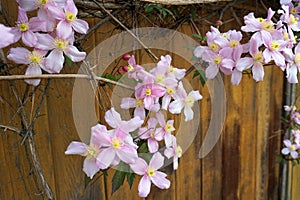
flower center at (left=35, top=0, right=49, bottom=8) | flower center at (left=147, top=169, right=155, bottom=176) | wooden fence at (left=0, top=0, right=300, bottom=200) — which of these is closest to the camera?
flower center at (left=35, top=0, right=49, bottom=8)

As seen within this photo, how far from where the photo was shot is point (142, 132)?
0.87 metres

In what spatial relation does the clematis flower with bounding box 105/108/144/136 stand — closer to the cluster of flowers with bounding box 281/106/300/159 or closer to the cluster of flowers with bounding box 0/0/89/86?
the cluster of flowers with bounding box 0/0/89/86

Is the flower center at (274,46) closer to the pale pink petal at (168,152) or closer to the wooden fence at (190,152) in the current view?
the pale pink petal at (168,152)

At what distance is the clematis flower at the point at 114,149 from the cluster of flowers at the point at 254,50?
31 cm

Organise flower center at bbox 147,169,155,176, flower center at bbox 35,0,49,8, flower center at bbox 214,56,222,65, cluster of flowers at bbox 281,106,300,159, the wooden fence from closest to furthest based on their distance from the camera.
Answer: flower center at bbox 35,0,49,8 < flower center at bbox 147,169,155,176 < flower center at bbox 214,56,222,65 < the wooden fence < cluster of flowers at bbox 281,106,300,159

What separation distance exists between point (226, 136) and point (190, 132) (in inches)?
10.1

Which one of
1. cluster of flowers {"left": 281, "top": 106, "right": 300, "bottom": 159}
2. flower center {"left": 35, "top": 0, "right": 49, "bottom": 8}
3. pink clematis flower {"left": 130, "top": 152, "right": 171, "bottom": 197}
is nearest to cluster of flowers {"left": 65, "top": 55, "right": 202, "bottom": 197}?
pink clematis flower {"left": 130, "top": 152, "right": 171, "bottom": 197}

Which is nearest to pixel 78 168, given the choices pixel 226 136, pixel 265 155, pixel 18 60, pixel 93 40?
pixel 93 40

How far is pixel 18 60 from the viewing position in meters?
0.76

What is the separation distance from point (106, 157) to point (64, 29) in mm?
246

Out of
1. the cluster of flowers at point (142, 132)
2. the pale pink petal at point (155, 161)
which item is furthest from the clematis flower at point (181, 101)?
the pale pink petal at point (155, 161)

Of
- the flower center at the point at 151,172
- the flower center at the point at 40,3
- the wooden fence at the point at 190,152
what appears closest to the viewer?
the flower center at the point at 40,3

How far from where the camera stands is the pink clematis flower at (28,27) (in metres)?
0.73

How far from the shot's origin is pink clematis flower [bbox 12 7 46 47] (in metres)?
0.73
